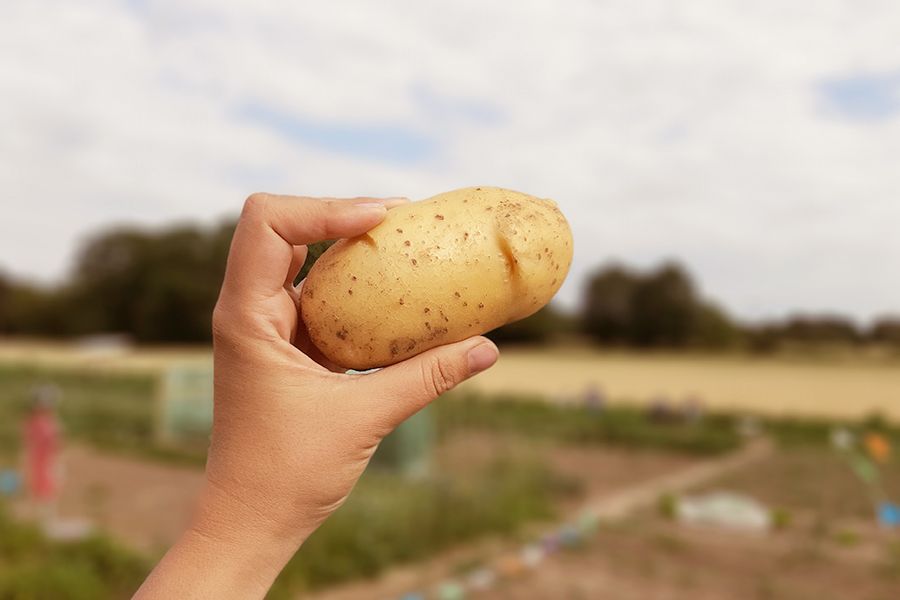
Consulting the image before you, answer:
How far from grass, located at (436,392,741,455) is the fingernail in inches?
478

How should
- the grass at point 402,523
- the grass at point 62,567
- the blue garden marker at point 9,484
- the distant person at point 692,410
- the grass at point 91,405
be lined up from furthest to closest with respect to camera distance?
the distant person at point 692,410, the grass at point 91,405, the blue garden marker at point 9,484, the grass at point 402,523, the grass at point 62,567

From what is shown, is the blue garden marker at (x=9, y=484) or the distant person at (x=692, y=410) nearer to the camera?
the blue garden marker at (x=9, y=484)

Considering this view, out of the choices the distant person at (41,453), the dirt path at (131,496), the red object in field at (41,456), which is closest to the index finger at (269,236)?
the dirt path at (131,496)

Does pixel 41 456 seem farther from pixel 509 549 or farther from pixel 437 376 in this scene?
pixel 437 376

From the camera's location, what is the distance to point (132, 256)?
1628 inches

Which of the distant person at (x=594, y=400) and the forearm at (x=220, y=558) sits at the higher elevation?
the forearm at (x=220, y=558)

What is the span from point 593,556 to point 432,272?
5578 millimetres

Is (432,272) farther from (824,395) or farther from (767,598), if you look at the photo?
(824,395)

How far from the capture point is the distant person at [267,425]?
131cm

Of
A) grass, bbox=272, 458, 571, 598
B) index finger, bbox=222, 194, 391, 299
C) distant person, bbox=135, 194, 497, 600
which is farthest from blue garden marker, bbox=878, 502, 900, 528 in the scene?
index finger, bbox=222, 194, 391, 299

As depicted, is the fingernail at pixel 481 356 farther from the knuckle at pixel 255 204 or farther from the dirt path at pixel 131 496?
the dirt path at pixel 131 496

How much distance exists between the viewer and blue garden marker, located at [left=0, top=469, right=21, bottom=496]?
29.6 ft

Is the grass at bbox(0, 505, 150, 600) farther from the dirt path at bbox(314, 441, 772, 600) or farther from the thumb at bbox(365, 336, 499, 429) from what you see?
the thumb at bbox(365, 336, 499, 429)

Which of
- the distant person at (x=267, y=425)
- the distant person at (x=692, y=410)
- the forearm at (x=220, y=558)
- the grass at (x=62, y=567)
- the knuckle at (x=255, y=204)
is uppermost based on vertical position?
the knuckle at (x=255, y=204)
